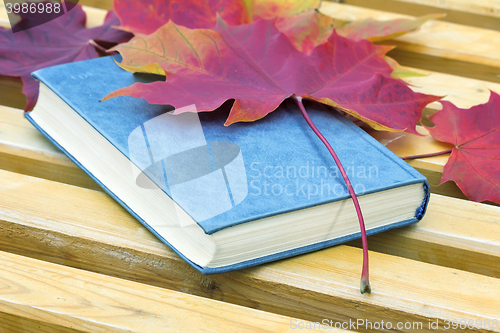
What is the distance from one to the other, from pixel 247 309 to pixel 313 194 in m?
0.12

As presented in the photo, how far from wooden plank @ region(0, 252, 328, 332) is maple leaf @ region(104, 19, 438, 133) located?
0.18 metres

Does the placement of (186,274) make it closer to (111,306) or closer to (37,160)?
(111,306)

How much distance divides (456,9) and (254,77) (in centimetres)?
65

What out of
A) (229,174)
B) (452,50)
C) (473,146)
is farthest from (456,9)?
(229,174)

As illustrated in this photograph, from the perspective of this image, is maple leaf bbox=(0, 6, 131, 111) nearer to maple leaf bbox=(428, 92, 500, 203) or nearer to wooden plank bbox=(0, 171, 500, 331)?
wooden plank bbox=(0, 171, 500, 331)

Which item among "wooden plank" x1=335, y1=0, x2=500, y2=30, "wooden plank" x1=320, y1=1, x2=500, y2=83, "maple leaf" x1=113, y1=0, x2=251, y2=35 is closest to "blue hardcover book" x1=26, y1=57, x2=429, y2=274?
"maple leaf" x1=113, y1=0, x2=251, y2=35

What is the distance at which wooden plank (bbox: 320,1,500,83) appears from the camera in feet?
2.31

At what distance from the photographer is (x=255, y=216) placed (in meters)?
0.35

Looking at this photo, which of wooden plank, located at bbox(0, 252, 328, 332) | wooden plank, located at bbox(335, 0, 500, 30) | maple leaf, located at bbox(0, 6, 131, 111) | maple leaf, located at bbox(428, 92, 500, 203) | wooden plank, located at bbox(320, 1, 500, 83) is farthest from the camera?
wooden plank, located at bbox(335, 0, 500, 30)

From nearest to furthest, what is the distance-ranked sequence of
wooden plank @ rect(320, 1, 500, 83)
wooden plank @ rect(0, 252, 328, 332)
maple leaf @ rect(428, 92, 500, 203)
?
wooden plank @ rect(0, 252, 328, 332) < maple leaf @ rect(428, 92, 500, 203) < wooden plank @ rect(320, 1, 500, 83)

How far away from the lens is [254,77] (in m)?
0.46

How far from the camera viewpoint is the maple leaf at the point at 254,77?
430mm

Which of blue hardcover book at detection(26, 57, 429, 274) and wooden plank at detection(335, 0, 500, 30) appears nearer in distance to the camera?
blue hardcover book at detection(26, 57, 429, 274)

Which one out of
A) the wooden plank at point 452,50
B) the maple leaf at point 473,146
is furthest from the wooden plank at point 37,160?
the wooden plank at point 452,50
